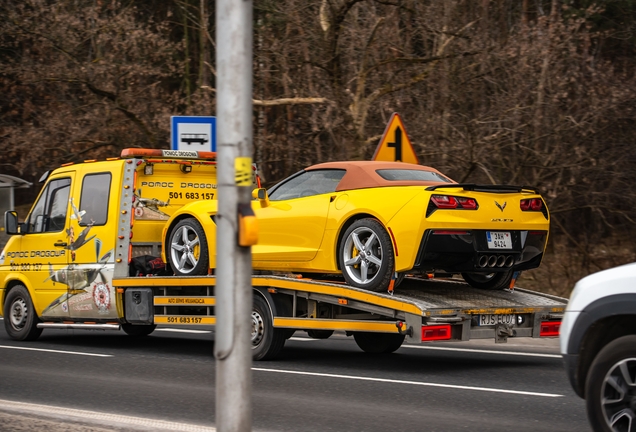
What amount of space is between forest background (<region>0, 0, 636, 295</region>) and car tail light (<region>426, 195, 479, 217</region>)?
7.72 metres

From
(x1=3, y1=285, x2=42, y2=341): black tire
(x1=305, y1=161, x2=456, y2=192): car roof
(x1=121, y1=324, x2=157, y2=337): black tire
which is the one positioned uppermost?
(x1=305, y1=161, x2=456, y2=192): car roof

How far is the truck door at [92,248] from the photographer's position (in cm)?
1216

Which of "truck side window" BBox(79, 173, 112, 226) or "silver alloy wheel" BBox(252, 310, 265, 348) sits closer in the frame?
"silver alloy wheel" BBox(252, 310, 265, 348)

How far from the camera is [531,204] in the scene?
10.1 m

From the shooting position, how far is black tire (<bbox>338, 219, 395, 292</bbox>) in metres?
9.54

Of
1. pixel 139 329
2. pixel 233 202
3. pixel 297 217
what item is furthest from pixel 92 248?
pixel 233 202

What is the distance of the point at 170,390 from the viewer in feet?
29.1

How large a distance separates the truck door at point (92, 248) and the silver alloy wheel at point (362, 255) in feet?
Answer: 11.5

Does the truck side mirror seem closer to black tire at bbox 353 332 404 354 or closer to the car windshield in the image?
black tire at bbox 353 332 404 354

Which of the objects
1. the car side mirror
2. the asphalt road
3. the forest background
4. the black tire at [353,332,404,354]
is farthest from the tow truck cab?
the forest background

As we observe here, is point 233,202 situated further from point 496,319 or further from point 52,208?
point 52,208

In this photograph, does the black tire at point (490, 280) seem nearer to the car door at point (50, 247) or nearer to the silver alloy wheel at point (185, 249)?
the silver alloy wheel at point (185, 249)

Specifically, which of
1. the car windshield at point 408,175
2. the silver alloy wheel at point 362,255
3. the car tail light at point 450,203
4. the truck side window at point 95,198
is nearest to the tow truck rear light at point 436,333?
the silver alloy wheel at point 362,255

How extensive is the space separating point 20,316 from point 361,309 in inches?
239
